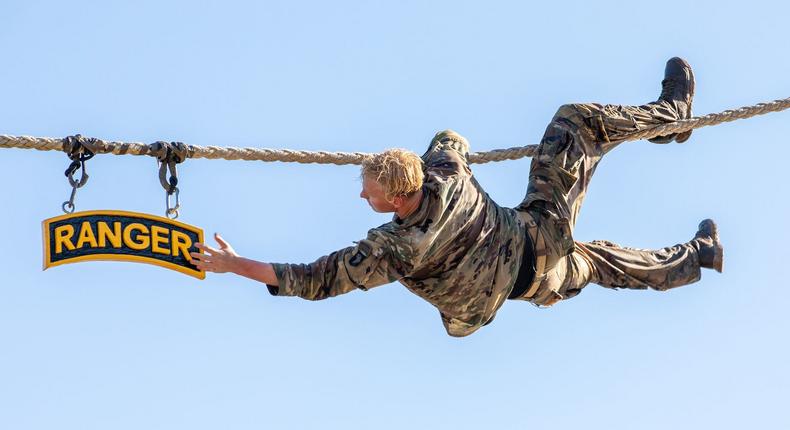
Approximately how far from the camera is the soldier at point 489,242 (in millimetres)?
13641

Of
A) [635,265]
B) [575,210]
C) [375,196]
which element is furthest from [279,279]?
[635,265]

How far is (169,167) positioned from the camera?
555 inches

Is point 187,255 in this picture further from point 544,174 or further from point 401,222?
point 544,174

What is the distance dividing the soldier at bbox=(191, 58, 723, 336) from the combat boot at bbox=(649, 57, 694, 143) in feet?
0.03

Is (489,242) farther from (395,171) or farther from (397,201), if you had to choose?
(395,171)

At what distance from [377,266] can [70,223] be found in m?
2.02

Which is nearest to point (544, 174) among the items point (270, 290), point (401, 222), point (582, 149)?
point (582, 149)

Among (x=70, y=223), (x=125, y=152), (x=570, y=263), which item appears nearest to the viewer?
(x=70, y=223)

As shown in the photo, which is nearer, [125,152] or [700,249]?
[125,152]

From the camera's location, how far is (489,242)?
14211mm

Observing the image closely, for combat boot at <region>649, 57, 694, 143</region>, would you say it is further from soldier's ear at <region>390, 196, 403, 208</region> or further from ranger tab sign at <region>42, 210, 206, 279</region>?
ranger tab sign at <region>42, 210, 206, 279</region>

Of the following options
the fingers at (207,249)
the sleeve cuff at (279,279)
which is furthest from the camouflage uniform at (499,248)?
the fingers at (207,249)

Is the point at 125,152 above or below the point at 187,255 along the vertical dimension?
above

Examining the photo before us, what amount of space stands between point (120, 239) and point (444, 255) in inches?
87.2
